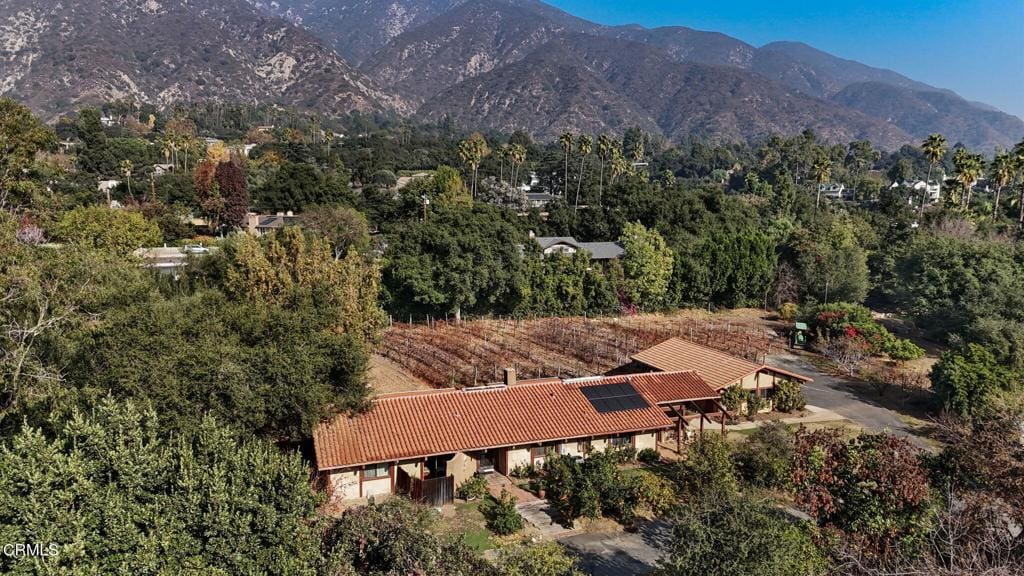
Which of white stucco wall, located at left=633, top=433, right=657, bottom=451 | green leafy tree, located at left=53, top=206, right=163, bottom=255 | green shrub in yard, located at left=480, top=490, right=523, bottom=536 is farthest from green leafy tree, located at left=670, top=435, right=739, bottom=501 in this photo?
green leafy tree, located at left=53, top=206, right=163, bottom=255

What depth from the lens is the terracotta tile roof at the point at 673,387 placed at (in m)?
21.5

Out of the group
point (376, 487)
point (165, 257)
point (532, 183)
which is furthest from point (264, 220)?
point (532, 183)

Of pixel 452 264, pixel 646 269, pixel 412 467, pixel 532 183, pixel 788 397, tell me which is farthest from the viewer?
pixel 532 183

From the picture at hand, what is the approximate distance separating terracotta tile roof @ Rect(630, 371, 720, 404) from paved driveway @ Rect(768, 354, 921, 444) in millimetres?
6625

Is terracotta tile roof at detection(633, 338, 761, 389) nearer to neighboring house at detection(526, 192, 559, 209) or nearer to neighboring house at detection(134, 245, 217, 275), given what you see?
neighboring house at detection(134, 245, 217, 275)

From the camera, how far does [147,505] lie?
10.7 meters

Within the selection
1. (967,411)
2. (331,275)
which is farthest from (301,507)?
(967,411)

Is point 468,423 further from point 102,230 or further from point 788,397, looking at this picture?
point 102,230

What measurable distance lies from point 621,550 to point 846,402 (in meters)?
16.9

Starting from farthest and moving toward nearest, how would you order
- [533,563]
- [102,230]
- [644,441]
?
[102,230]
[644,441]
[533,563]

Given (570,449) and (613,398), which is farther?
(613,398)

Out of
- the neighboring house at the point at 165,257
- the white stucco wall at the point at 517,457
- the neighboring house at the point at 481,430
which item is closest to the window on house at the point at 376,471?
the neighboring house at the point at 481,430

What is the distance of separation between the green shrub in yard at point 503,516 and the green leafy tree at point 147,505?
5222mm

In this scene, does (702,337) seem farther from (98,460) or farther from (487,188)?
(487,188)
